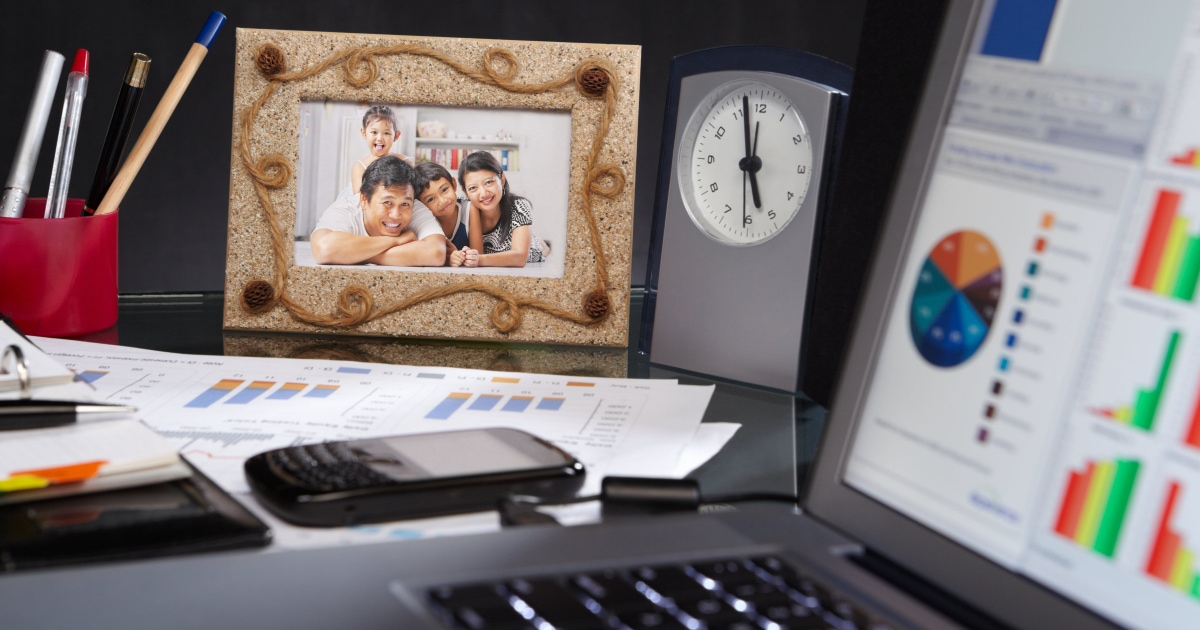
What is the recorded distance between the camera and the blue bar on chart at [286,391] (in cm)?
66

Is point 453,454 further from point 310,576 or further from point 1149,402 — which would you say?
point 1149,402

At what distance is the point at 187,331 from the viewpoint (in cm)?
88

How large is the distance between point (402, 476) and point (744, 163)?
39cm

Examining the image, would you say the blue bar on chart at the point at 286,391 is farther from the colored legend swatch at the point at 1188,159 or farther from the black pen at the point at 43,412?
the colored legend swatch at the point at 1188,159

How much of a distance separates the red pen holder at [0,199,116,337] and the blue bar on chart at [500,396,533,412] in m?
0.39

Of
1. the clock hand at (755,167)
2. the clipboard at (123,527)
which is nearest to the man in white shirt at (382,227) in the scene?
the clock hand at (755,167)

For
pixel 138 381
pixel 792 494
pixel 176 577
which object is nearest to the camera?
pixel 176 577

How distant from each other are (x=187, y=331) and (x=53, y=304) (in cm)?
10

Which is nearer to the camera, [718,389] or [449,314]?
[718,389]


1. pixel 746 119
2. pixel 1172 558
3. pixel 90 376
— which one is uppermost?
pixel 746 119

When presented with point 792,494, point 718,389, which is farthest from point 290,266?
point 792,494

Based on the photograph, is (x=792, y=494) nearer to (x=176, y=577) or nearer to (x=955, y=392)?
(x=955, y=392)

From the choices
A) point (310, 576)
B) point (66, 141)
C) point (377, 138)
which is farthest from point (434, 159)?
point (310, 576)

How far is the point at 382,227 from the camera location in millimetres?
855
